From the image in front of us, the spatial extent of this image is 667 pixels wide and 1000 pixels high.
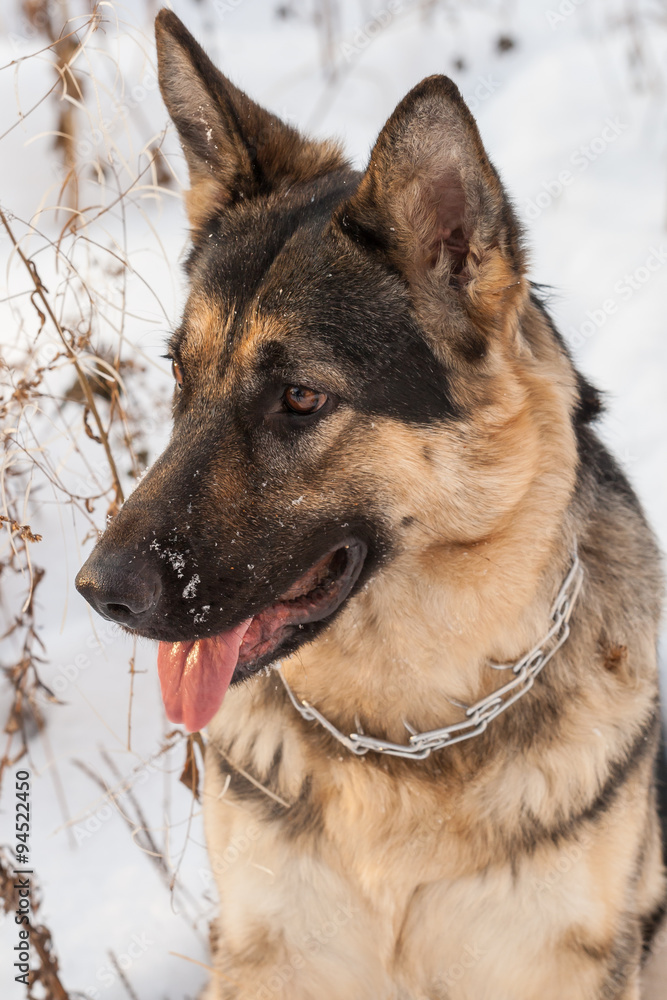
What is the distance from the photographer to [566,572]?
2391 millimetres

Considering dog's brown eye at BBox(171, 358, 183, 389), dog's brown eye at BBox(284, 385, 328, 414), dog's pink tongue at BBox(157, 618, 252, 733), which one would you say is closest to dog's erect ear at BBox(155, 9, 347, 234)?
dog's brown eye at BBox(171, 358, 183, 389)

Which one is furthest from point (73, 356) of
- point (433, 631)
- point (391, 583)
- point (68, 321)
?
point (433, 631)

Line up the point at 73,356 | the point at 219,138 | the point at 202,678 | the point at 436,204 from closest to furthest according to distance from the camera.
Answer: the point at 436,204 < the point at 202,678 < the point at 219,138 < the point at 73,356

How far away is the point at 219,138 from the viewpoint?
8.10ft

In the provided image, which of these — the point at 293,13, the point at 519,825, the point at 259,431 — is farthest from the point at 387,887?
the point at 293,13

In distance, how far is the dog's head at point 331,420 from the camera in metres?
2.03

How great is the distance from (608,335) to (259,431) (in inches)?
155

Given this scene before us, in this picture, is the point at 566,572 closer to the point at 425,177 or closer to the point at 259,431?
the point at 259,431

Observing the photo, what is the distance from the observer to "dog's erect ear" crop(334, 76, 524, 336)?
6.17ft

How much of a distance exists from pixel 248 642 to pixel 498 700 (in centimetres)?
67

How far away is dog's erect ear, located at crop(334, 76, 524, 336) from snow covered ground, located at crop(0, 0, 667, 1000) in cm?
24

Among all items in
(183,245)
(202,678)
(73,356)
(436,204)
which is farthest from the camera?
(183,245)

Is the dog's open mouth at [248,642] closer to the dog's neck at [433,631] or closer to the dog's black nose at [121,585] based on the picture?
the dog's neck at [433,631]

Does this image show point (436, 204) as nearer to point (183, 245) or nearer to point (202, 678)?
point (202, 678)
